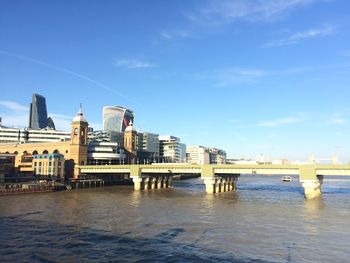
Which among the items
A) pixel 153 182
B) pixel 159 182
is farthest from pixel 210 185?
pixel 159 182

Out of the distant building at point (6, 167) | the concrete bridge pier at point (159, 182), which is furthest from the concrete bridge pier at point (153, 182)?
→ the distant building at point (6, 167)

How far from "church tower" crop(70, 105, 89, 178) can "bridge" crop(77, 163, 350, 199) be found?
23.1ft

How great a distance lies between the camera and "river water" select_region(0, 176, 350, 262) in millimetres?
41344

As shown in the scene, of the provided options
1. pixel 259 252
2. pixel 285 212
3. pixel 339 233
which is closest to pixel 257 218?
pixel 285 212

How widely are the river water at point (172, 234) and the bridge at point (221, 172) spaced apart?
1106 inches

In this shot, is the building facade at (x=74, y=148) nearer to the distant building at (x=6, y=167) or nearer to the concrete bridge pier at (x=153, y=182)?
the distant building at (x=6, y=167)

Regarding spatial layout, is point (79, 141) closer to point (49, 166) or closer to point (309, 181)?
point (49, 166)

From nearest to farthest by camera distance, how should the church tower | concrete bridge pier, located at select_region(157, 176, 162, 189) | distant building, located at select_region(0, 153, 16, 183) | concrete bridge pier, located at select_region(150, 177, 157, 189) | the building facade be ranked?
distant building, located at select_region(0, 153, 16, 183), concrete bridge pier, located at select_region(150, 177, 157, 189), concrete bridge pier, located at select_region(157, 176, 162, 189), the building facade, the church tower

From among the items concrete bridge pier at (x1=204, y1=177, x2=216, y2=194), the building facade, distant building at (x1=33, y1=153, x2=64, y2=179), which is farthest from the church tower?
concrete bridge pier at (x1=204, y1=177, x2=216, y2=194)

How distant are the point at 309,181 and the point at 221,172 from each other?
30.8 meters

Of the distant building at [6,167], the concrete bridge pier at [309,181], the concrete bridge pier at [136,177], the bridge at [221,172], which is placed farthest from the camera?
the concrete bridge pier at [136,177]

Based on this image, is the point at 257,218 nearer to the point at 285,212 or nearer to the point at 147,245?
the point at 285,212

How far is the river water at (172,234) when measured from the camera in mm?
41344

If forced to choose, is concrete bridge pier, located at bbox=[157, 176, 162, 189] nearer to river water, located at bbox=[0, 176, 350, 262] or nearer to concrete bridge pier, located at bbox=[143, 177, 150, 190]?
concrete bridge pier, located at bbox=[143, 177, 150, 190]
